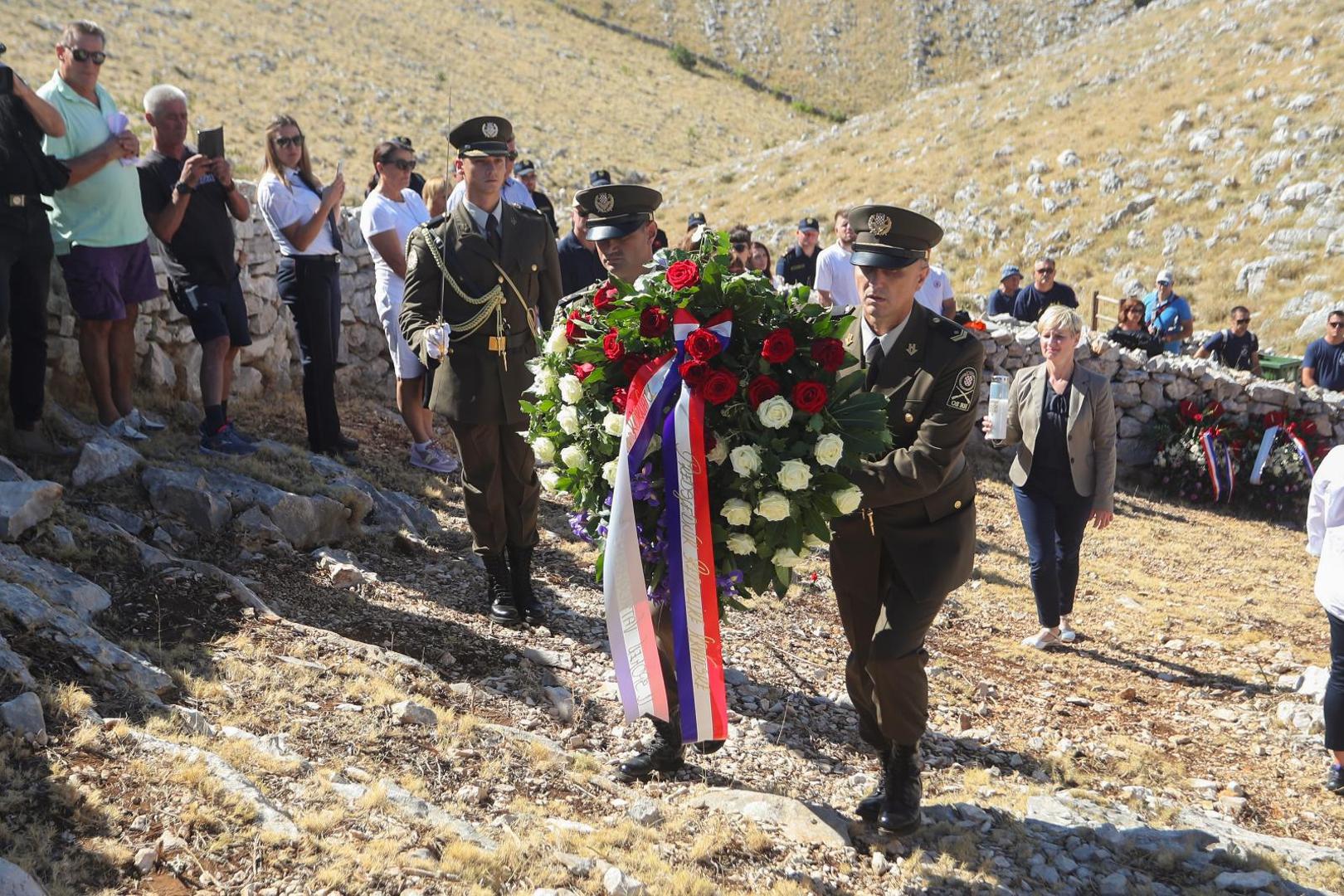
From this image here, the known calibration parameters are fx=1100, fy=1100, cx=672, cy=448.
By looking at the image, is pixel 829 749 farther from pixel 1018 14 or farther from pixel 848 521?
pixel 1018 14

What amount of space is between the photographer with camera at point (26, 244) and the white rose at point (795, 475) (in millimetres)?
4459

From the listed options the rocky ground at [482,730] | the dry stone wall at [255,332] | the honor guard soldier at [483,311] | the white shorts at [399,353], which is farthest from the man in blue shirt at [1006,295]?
the honor guard soldier at [483,311]

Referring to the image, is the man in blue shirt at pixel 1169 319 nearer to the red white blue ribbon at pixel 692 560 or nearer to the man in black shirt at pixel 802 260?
the man in black shirt at pixel 802 260

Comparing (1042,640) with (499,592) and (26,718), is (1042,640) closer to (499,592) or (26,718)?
(499,592)

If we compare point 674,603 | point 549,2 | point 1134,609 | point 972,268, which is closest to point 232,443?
point 674,603

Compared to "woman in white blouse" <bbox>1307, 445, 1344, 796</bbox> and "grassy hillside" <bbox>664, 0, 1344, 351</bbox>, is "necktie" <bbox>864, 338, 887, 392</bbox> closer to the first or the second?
"woman in white blouse" <bbox>1307, 445, 1344, 796</bbox>

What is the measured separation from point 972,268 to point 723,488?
18.6 meters

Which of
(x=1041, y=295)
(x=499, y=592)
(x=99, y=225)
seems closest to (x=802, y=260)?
(x=1041, y=295)

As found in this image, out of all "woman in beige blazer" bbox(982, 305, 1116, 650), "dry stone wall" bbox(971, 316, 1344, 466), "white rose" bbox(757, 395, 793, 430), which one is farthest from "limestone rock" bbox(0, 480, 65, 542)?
"dry stone wall" bbox(971, 316, 1344, 466)

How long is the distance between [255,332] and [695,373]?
6168 mm

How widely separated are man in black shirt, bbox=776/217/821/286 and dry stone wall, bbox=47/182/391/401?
4127mm

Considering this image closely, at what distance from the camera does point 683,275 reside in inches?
144

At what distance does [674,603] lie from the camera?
3.81 metres

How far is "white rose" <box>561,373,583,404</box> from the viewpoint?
3.86 m
